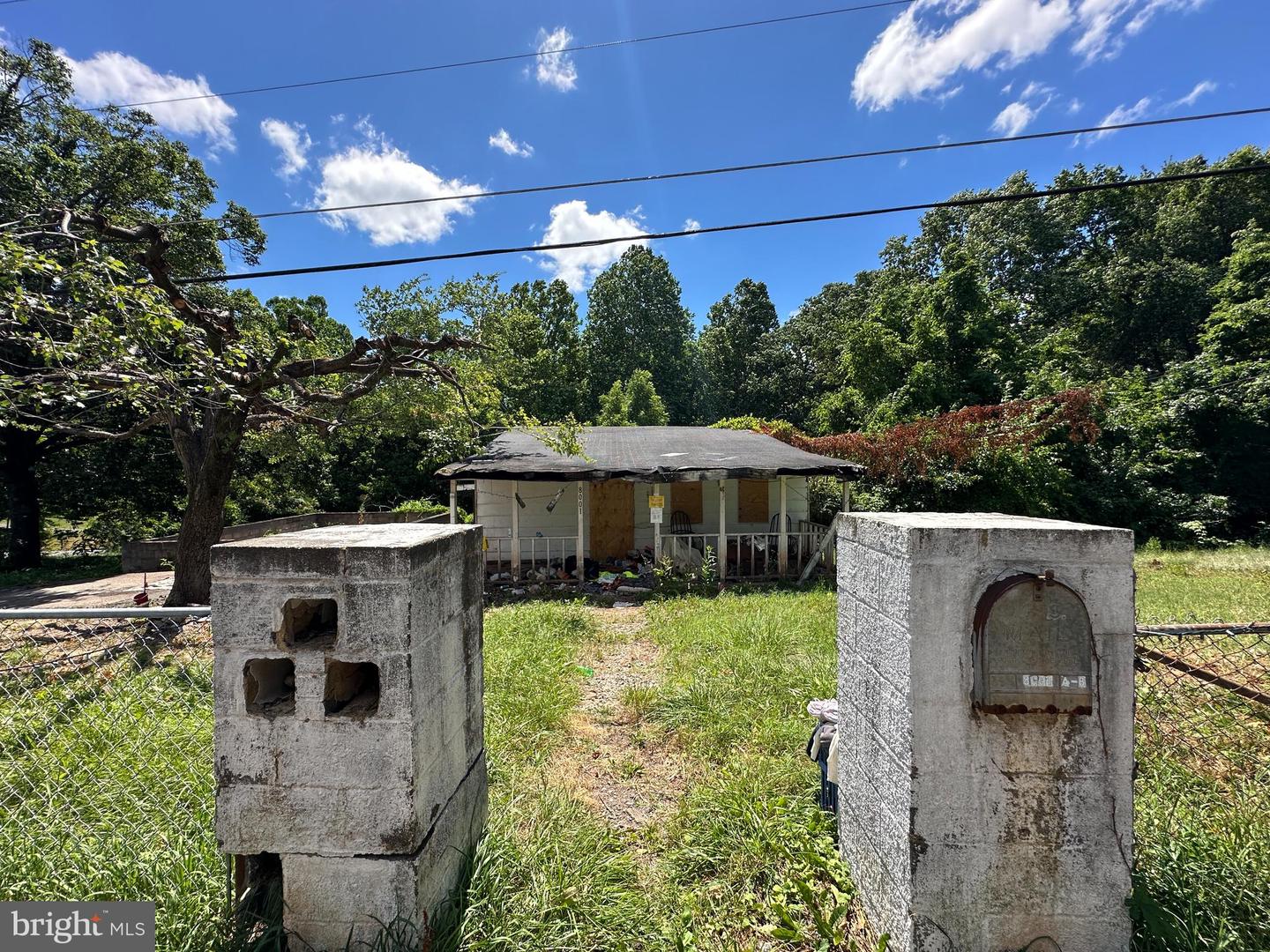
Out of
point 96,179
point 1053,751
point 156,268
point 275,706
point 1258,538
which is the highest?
point 96,179

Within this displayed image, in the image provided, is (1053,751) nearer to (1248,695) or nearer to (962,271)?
(1248,695)

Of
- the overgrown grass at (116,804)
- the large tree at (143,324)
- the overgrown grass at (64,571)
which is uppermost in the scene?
the large tree at (143,324)

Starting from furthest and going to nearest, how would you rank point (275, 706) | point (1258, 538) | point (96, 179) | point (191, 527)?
point (1258, 538)
point (96, 179)
point (191, 527)
point (275, 706)

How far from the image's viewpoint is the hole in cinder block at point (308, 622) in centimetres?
173

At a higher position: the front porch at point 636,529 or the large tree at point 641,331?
the large tree at point 641,331

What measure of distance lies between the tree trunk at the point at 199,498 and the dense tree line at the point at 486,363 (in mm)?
57

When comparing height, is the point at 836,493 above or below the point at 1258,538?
above

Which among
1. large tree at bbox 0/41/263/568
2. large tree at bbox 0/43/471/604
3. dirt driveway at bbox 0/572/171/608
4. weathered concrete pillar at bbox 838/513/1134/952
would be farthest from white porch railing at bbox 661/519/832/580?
large tree at bbox 0/41/263/568

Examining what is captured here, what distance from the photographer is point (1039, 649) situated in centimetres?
161

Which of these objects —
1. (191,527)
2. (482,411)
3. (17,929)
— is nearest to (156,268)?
(191,527)

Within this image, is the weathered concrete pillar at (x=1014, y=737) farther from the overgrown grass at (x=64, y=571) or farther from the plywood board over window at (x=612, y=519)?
the overgrown grass at (x=64, y=571)

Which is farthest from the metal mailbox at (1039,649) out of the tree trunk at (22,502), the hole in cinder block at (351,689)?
the tree trunk at (22,502)

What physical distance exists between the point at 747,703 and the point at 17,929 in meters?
3.88

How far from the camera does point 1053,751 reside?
1.66m
